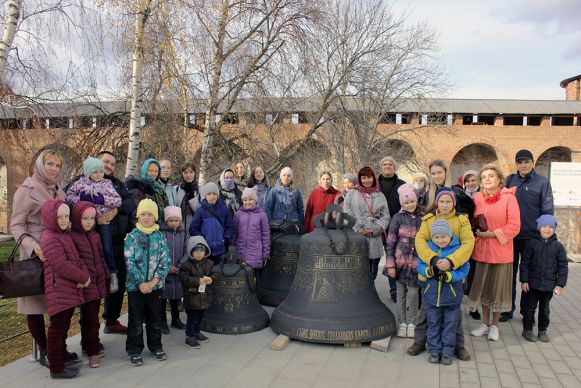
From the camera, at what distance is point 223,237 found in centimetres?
541

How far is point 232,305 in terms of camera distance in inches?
205

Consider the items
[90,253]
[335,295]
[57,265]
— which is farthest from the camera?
[335,295]

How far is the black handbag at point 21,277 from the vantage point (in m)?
3.65

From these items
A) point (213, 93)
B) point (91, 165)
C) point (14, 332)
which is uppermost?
point (213, 93)

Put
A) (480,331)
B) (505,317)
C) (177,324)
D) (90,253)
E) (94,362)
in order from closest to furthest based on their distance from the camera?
(90,253) → (94,362) → (480,331) → (177,324) → (505,317)

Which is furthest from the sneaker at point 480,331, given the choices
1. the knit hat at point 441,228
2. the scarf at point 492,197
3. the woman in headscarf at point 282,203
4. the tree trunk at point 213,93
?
the tree trunk at point 213,93

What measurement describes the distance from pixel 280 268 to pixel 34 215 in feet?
10.3

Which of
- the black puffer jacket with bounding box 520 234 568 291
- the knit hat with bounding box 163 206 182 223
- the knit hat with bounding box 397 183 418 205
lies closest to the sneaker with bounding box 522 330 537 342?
the black puffer jacket with bounding box 520 234 568 291

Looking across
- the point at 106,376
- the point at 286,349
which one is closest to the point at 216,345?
the point at 286,349

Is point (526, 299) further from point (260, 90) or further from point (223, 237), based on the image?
point (260, 90)

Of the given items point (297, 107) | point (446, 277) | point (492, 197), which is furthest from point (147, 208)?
point (297, 107)

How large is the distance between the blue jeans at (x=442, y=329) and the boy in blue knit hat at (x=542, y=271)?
1.31 meters

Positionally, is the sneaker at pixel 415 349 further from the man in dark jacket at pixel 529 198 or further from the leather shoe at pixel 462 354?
the man in dark jacket at pixel 529 198

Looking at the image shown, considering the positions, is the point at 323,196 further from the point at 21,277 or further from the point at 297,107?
the point at 297,107
